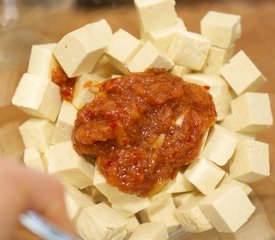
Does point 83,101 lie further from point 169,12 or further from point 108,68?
point 169,12

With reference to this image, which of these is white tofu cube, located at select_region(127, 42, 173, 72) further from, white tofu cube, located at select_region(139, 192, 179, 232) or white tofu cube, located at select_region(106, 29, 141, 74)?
white tofu cube, located at select_region(139, 192, 179, 232)

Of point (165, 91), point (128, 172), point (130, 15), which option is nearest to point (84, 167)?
point (128, 172)

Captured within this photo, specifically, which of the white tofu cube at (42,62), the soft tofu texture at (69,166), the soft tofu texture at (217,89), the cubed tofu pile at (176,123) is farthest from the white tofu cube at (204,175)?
the white tofu cube at (42,62)

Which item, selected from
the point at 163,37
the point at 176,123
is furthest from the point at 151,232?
the point at 163,37

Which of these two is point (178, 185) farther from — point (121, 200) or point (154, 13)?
point (154, 13)

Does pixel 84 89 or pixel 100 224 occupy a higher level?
pixel 84 89

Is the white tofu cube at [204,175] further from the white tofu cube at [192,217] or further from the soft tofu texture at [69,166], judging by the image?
the soft tofu texture at [69,166]
